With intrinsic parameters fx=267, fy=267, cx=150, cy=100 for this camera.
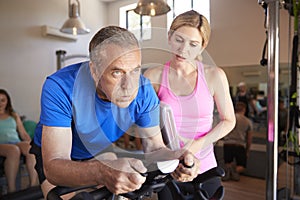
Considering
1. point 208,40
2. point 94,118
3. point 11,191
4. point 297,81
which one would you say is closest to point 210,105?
point 208,40

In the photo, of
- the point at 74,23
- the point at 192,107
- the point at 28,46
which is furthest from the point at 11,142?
the point at 192,107

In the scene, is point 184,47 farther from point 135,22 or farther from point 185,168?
point 185,168

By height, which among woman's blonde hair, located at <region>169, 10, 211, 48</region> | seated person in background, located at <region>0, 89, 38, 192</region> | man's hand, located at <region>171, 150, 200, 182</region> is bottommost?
seated person in background, located at <region>0, 89, 38, 192</region>

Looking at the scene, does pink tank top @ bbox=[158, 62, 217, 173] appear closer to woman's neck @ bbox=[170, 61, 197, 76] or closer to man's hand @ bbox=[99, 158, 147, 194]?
woman's neck @ bbox=[170, 61, 197, 76]

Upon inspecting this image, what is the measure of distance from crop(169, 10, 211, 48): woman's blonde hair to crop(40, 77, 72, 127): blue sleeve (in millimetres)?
Result: 290

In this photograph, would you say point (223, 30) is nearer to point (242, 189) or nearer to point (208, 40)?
point (208, 40)

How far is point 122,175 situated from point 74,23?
926mm

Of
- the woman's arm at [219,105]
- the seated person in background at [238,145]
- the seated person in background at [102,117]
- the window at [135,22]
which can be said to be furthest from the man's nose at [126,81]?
the seated person in background at [238,145]

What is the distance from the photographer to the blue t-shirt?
570 mm

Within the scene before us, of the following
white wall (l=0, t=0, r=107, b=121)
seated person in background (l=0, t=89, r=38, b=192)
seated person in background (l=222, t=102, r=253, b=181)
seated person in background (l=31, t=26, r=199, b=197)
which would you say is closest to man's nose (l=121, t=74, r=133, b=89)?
seated person in background (l=31, t=26, r=199, b=197)

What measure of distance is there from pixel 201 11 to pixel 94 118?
1.34 ft

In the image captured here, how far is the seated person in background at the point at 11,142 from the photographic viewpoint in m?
1.76

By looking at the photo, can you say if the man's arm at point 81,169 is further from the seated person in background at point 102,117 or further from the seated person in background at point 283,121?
the seated person in background at point 283,121

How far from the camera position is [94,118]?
2.11ft
